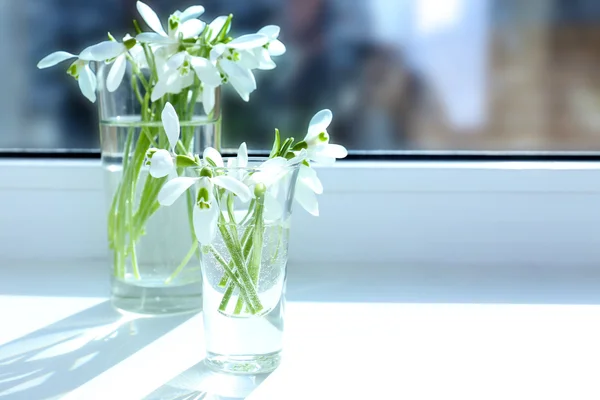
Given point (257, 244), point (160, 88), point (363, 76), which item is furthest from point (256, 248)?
point (363, 76)

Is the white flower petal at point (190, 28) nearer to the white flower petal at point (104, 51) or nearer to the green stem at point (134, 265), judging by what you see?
the white flower petal at point (104, 51)

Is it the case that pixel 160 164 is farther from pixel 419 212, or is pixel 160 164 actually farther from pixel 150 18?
pixel 419 212

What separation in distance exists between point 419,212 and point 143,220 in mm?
416

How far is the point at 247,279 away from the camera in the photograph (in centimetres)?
66

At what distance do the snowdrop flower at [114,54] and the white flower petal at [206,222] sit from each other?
23 cm

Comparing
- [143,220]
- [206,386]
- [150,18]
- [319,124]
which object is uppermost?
[150,18]

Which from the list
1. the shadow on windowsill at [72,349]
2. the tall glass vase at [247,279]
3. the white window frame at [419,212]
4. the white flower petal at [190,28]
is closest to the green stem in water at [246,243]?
the tall glass vase at [247,279]

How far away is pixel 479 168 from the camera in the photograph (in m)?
1.07

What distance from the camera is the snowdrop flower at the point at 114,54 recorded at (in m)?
0.77

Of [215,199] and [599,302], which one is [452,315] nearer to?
[599,302]

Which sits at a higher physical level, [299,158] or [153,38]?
[153,38]

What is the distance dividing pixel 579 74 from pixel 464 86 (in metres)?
0.19

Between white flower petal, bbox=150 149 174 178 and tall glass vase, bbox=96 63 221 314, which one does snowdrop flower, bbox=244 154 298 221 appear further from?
tall glass vase, bbox=96 63 221 314

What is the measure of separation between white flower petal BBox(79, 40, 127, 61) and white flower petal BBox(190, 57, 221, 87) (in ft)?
0.25
